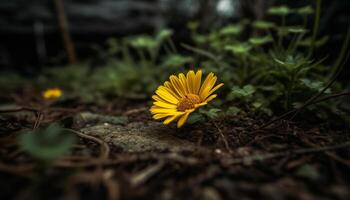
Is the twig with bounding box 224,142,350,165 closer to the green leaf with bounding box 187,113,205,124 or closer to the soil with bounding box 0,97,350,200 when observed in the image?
the soil with bounding box 0,97,350,200

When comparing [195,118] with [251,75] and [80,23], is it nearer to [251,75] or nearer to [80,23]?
[251,75]

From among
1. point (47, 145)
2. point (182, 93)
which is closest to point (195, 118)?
point (182, 93)

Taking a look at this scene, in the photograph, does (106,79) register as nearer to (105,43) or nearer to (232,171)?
(105,43)

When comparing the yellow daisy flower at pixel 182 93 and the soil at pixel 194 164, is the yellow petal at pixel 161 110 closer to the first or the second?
the yellow daisy flower at pixel 182 93

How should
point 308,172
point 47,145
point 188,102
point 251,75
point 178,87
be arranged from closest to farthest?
point 47,145
point 308,172
point 188,102
point 178,87
point 251,75

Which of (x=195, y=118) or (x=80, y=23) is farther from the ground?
(x=80, y=23)

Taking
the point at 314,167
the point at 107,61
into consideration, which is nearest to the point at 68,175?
the point at 314,167

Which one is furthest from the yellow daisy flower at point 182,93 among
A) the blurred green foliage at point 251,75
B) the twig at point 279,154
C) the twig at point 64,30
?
the twig at point 64,30
